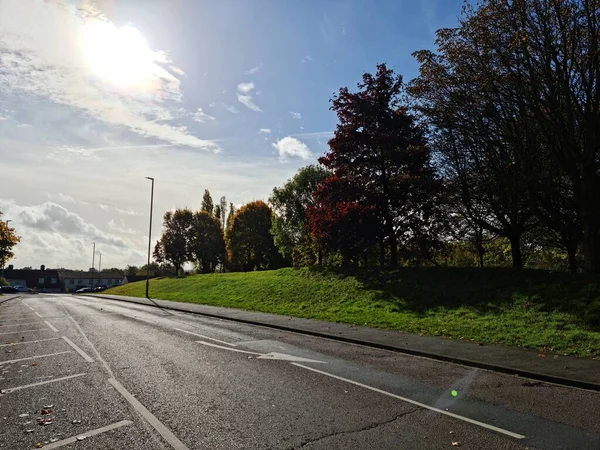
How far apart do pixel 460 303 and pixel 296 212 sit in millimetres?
36401

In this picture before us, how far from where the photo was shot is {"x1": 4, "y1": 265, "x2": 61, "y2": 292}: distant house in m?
115

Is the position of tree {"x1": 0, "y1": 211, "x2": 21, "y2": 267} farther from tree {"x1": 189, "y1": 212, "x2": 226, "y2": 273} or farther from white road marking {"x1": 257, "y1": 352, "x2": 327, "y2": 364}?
white road marking {"x1": 257, "y1": 352, "x2": 327, "y2": 364}

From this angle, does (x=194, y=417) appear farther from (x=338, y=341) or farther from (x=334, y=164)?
(x=334, y=164)

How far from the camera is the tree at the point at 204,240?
71812mm

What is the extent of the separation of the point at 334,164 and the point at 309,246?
855 inches

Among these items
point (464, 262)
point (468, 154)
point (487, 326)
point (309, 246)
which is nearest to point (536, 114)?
point (468, 154)

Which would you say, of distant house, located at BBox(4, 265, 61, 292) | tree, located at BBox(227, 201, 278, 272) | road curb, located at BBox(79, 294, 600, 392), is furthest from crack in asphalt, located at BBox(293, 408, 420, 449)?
distant house, located at BBox(4, 265, 61, 292)

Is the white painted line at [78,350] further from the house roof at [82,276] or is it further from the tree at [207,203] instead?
the house roof at [82,276]

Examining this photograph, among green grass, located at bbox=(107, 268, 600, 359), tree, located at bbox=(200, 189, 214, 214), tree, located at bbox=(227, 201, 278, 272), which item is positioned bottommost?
green grass, located at bbox=(107, 268, 600, 359)

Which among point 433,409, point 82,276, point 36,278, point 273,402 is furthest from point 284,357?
point 82,276

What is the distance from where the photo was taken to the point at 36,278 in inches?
4685

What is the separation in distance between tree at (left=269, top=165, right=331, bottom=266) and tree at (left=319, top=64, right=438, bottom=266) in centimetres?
2365

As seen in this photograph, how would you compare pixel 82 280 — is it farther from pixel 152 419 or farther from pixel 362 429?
pixel 362 429

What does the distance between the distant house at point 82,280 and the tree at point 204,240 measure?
213ft
